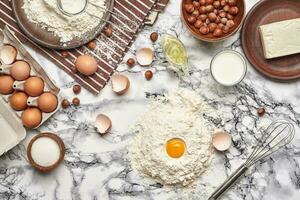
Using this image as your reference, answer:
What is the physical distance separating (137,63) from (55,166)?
0.40 metres

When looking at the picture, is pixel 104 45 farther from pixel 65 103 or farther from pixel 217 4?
pixel 217 4

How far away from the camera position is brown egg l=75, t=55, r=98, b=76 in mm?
1770

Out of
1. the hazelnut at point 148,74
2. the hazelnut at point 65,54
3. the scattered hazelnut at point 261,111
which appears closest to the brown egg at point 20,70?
the hazelnut at point 65,54

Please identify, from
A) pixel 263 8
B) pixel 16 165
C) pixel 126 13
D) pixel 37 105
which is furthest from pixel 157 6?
pixel 16 165

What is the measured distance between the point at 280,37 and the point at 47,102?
0.72m

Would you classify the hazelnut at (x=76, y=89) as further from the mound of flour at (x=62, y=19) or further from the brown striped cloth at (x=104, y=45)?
the mound of flour at (x=62, y=19)

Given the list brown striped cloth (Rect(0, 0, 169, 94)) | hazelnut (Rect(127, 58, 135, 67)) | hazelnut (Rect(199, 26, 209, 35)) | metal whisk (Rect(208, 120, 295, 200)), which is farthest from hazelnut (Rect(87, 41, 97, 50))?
metal whisk (Rect(208, 120, 295, 200))

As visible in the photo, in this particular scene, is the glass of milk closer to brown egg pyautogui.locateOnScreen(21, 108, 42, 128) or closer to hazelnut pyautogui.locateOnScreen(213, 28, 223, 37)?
hazelnut pyautogui.locateOnScreen(213, 28, 223, 37)

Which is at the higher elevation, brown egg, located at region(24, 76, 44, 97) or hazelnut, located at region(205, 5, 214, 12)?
hazelnut, located at region(205, 5, 214, 12)

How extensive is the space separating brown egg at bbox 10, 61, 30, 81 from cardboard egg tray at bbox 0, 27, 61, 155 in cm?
1

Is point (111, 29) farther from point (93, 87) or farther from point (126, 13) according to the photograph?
point (93, 87)

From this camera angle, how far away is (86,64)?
1.77 m

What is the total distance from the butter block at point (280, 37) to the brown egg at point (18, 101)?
740 mm

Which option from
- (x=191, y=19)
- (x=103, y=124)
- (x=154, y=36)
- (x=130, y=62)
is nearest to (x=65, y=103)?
(x=103, y=124)
